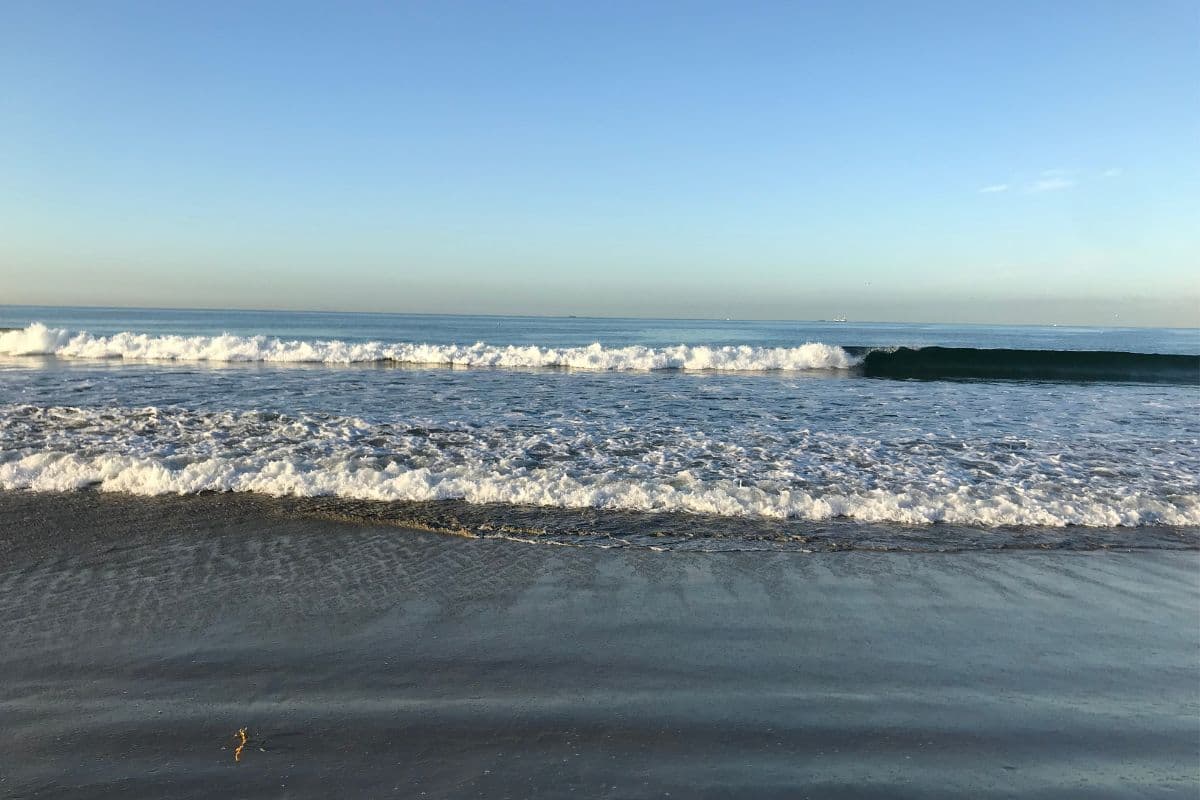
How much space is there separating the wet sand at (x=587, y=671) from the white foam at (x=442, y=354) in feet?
61.5

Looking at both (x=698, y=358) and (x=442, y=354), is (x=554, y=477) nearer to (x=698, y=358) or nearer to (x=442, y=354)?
(x=698, y=358)

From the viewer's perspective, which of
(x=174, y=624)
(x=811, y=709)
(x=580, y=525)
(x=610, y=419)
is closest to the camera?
(x=811, y=709)

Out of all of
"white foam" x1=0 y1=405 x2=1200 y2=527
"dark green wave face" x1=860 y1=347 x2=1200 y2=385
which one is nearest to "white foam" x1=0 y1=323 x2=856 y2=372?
"dark green wave face" x1=860 y1=347 x2=1200 y2=385

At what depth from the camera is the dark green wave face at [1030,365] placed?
22578 mm

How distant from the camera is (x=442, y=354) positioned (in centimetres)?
2694

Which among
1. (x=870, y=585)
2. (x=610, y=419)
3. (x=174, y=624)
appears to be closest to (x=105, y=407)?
(x=610, y=419)

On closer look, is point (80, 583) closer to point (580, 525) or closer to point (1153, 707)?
point (580, 525)

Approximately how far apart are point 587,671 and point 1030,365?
82.8 feet

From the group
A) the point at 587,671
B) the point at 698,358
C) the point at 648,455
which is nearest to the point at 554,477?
the point at 648,455

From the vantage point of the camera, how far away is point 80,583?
4684 millimetres

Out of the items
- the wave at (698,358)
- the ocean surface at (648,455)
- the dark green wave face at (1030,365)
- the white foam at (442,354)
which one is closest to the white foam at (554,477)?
the ocean surface at (648,455)

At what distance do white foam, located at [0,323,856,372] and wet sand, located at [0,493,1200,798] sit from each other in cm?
1875

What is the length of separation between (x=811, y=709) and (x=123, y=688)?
322cm

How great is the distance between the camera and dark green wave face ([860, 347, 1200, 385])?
74.1 feet
